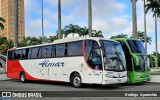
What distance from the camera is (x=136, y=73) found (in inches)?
868

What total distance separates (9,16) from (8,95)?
7983cm

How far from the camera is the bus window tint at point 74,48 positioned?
67.9 ft

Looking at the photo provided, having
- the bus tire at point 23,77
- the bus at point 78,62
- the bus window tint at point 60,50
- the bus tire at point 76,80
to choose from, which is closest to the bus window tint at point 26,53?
the bus at point 78,62

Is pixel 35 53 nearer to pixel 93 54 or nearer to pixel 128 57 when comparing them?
pixel 93 54

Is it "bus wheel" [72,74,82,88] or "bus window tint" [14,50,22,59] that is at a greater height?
"bus window tint" [14,50,22,59]

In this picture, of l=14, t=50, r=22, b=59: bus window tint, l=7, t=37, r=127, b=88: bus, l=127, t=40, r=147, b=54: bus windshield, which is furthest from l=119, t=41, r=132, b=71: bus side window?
l=14, t=50, r=22, b=59: bus window tint

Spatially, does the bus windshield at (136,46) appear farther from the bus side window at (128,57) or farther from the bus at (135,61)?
the bus side window at (128,57)

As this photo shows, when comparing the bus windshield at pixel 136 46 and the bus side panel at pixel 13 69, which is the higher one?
the bus windshield at pixel 136 46

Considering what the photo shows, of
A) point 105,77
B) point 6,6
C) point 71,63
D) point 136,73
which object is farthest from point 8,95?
point 6,6

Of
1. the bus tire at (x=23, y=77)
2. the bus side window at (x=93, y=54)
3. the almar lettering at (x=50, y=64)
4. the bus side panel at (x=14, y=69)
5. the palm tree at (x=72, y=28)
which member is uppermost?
the palm tree at (x=72, y=28)

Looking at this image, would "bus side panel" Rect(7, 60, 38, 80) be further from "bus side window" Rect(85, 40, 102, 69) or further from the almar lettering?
"bus side window" Rect(85, 40, 102, 69)

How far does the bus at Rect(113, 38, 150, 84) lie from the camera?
21953 millimetres

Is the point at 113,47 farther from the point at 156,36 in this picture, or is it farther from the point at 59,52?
the point at 156,36

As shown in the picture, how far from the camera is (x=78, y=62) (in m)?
20.7
